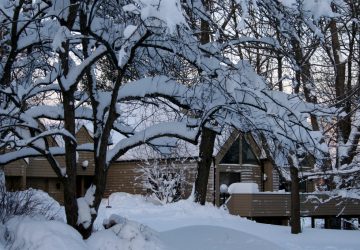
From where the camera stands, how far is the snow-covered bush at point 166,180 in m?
28.4

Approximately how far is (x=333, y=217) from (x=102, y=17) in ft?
67.5

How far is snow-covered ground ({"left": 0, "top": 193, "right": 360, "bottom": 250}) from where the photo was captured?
7.25 metres

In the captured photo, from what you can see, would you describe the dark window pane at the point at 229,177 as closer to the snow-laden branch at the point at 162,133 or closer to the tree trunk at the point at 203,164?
the tree trunk at the point at 203,164

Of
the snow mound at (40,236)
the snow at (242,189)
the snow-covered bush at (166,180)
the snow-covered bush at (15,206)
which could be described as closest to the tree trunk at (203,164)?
the snow-covered bush at (15,206)

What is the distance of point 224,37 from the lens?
8.28 m

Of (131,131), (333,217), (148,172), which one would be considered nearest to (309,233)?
(131,131)

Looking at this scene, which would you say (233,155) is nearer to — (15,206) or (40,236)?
(15,206)

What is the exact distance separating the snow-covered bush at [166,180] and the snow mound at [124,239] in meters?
19.6

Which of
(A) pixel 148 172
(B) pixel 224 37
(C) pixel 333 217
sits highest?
(B) pixel 224 37

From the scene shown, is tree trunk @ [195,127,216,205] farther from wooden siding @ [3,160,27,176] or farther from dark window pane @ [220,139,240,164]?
wooden siding @ [3,160,27,176]

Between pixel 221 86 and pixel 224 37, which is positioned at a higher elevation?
pixel 224 37

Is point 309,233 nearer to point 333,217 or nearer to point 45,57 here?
point 45,57

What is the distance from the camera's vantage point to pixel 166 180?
28.8 metres

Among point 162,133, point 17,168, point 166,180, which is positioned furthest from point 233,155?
point 162,133
